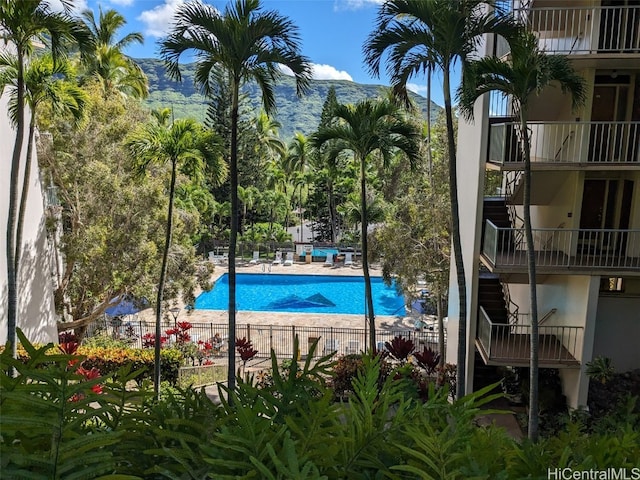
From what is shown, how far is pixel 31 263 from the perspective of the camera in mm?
13289

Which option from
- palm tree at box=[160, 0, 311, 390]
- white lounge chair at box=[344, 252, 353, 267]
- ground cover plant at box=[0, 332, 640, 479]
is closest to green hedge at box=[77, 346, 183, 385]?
palm tree at box=[160, 0, 311, 390]

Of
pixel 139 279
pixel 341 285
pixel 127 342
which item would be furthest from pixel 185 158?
pixel 341 285

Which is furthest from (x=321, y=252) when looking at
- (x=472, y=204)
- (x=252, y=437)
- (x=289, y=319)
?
(x=252, y=437)

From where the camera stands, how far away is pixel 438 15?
27.0 ft

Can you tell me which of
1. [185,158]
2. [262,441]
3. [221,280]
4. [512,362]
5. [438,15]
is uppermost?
[438,15]

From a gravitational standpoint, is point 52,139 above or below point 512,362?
above

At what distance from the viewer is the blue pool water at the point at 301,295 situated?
2583 centimetres

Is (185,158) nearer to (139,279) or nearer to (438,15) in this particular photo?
(139,279)

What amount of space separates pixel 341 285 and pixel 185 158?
58.9 feet

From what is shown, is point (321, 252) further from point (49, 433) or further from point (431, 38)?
point (49, 433)

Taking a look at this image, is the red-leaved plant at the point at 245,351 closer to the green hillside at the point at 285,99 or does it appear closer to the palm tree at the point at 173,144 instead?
the palm tree at the point at 173,144

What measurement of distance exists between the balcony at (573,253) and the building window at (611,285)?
2.01ft

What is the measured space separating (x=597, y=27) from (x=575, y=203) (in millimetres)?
3160

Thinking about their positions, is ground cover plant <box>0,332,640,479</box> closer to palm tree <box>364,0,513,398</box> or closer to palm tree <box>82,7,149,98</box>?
palm tree <box>364,0,513,398</box>
